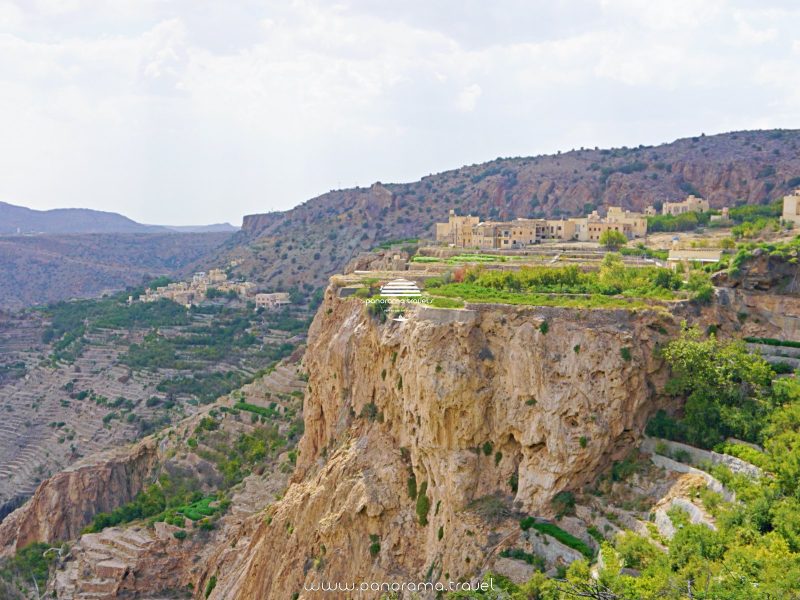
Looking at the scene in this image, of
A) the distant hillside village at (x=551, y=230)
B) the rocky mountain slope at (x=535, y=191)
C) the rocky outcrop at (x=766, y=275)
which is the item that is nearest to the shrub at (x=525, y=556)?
the rocky outcrop at (x=766, y=275)

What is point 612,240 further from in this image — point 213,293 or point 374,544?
point 213,293

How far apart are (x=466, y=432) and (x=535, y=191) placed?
86850mm

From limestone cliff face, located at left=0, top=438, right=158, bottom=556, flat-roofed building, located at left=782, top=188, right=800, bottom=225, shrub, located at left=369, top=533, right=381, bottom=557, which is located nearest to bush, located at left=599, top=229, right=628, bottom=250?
flat-roofed building, located at left=782, top=188, right=800, bottom=225

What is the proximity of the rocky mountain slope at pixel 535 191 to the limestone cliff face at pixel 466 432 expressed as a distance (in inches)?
2767

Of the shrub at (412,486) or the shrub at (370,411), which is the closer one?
the shrub at (412,486)

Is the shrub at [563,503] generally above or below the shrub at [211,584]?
above

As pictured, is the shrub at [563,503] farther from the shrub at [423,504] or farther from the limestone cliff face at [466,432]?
the shrub at [423,504]

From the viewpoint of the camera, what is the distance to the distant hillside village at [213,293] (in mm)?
90688

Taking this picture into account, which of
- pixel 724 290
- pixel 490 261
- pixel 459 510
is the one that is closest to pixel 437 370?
pixel 459 510

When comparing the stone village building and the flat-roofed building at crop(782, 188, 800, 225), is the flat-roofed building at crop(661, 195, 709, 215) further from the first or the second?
the flat-roofed building at crop(782, 188, 800, 225)

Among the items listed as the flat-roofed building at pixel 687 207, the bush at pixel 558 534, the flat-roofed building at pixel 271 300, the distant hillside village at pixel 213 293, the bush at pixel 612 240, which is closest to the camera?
the bush at pixel 558 534

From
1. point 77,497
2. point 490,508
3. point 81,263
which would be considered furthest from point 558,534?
point 81,263

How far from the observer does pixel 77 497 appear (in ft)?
161

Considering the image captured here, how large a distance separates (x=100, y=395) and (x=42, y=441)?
557 centimetres
